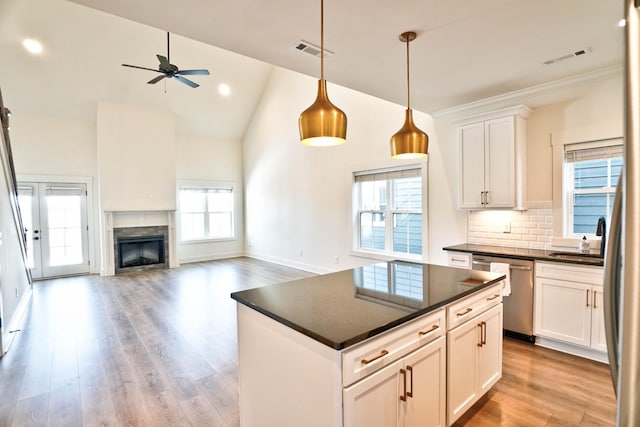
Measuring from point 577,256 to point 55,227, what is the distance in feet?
29.8

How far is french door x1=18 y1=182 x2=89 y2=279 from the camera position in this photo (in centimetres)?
657

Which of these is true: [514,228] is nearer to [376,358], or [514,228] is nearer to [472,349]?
[472,349]

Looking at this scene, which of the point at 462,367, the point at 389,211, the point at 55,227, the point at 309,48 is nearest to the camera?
the point at 462,367

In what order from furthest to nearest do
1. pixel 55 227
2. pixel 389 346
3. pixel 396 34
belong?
pixel 55 227
pixel 396 34
pixel 389 346

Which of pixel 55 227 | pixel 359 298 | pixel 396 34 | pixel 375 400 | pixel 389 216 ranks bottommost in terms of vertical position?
pixel 375 400

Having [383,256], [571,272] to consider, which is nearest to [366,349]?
[571,272]

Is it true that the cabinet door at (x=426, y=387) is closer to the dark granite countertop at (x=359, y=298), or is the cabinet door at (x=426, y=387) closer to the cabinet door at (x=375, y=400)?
the cabinet door at (x=375, y=400)

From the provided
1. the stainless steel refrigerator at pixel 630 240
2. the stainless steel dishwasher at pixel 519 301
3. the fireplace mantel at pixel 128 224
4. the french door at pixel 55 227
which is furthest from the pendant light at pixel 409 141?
the french door at pixel 55 227

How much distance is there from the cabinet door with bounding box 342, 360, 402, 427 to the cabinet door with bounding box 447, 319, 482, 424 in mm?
546

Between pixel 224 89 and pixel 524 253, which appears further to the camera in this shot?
pixel 224 89

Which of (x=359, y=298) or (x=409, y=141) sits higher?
(x=409, y=141)

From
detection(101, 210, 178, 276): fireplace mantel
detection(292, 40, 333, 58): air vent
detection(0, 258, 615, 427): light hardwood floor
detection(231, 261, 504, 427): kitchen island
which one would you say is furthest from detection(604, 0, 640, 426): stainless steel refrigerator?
detection(101, 210, 178, 276): fireplace mantel

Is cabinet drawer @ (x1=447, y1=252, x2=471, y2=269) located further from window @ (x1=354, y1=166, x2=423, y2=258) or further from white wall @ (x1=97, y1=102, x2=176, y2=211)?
white wall @ (x1=97, y1=102, x2=176, y2=211)

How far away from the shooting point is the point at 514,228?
3.96 metres
